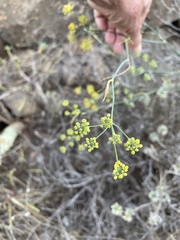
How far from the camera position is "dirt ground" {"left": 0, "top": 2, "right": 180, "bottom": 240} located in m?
1.77

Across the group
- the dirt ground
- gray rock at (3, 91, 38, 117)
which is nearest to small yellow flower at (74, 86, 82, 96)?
the dirt ground

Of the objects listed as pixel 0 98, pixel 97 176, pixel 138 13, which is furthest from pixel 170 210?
pixel 0 98

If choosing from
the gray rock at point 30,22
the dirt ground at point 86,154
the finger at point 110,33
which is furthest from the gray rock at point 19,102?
the finger at point 110,33

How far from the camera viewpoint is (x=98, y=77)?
2.06 metres

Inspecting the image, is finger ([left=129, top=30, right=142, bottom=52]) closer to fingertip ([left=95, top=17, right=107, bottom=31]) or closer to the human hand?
the human hand

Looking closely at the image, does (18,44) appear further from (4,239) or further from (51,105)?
(4,239)

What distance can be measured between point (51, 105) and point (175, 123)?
2.08ft

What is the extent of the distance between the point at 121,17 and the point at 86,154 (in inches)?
28.6

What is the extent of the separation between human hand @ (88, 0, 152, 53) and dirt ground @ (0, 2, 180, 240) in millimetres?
133

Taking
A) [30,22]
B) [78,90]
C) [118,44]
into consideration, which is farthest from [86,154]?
[30,22]

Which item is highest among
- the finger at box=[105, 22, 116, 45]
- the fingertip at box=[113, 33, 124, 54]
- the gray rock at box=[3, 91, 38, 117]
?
the finger at box=[105, 22, 116, 45]

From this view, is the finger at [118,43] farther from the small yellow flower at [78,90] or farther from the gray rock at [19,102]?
the gray rock at [19,102]

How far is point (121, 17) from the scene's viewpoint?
4.93 feet

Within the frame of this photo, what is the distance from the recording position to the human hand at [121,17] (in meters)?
1.46
